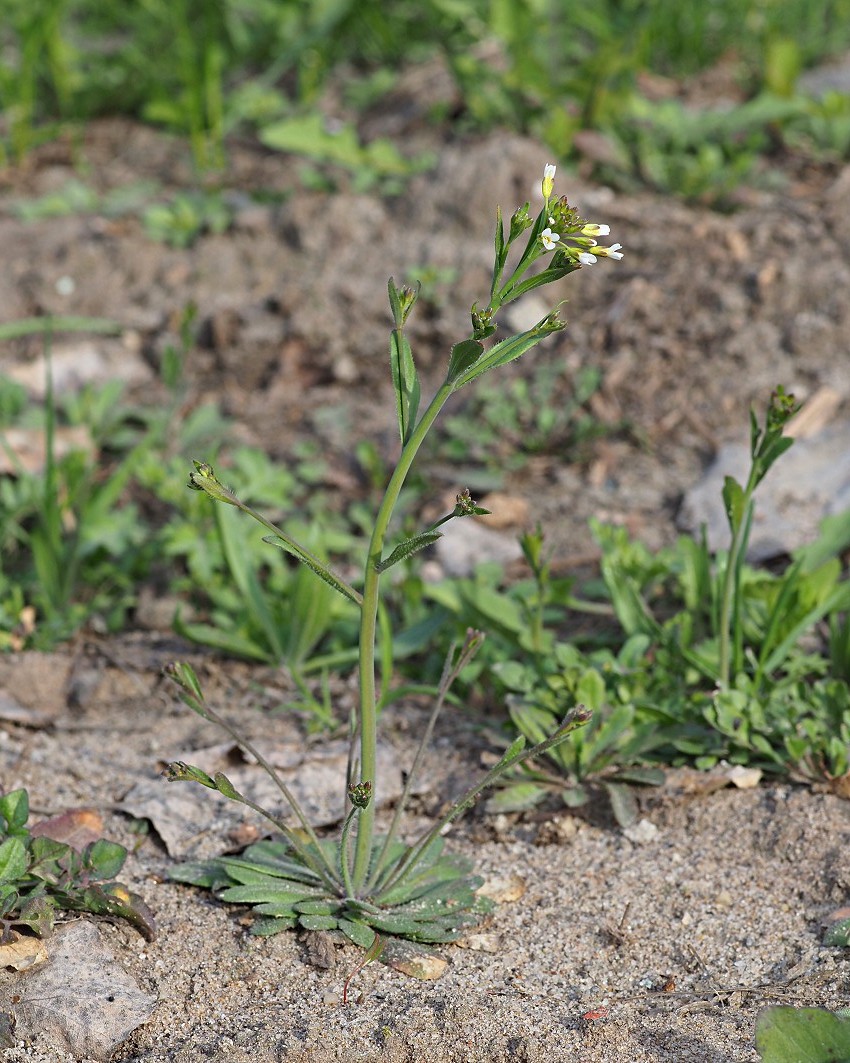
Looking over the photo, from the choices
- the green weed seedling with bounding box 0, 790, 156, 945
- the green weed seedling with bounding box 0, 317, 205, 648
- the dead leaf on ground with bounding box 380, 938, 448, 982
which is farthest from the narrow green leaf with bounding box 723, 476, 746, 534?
the green weed seedling with bounding box 0, 317, 205, 648

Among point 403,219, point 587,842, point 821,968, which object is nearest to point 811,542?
point 587,842

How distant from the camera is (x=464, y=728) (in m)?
2.76

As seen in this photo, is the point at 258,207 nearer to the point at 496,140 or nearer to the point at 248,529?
the point at 496,140

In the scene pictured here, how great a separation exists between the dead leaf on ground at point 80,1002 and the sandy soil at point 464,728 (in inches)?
0.9

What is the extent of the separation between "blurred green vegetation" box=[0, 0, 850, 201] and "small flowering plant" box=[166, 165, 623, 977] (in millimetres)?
2574

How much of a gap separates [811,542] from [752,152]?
6.31ft

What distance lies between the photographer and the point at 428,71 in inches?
Answer: 199

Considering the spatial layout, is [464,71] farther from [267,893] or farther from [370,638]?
[267,893]

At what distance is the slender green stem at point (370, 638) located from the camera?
179 centimetres

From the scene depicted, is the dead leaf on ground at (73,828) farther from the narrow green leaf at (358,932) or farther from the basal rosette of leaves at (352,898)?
the narrow green leaf at (358,932)

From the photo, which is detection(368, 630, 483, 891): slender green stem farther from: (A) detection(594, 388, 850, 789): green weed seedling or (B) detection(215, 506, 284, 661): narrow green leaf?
(B) detection(215, 506, 284, 661): narrow green leaf

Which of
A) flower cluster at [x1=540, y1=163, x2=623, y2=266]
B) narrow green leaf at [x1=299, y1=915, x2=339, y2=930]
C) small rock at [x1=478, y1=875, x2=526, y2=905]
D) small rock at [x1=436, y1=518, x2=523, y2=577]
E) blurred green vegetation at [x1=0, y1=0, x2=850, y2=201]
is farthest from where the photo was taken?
blurred green vegetation at [x1=0, y1=0, x2=850, y2=201]

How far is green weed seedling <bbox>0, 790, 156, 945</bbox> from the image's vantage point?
199cm

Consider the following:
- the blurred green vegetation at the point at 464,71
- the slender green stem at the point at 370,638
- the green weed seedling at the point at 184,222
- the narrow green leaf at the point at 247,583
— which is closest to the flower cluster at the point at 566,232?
the slender green stem at the point at 370,638
